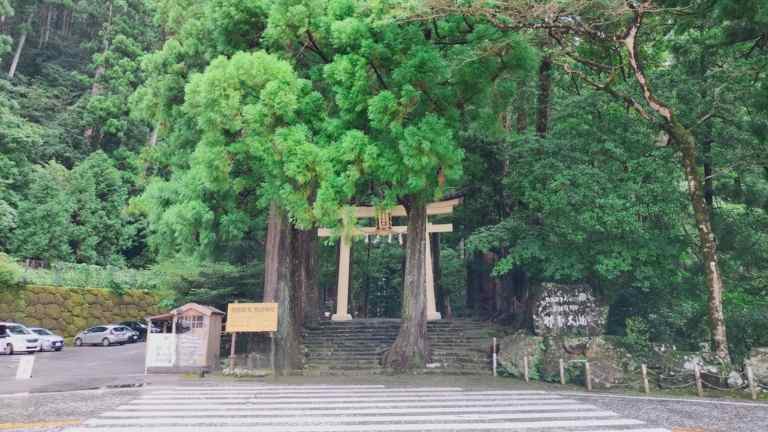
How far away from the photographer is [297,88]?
42.2 feet

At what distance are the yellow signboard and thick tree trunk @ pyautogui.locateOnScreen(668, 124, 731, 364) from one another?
1147cm

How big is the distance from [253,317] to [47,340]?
13460 mm

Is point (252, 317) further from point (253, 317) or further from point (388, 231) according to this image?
point (388, 231)

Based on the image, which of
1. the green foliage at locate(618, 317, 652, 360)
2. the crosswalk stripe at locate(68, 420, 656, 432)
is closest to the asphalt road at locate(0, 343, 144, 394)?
the crosswalk stripe at locate(68, 420, 656, 432)

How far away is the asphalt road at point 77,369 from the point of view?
12.2 metres

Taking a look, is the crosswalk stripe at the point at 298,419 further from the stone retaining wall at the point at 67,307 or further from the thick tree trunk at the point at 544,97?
the stone retaining wall at the point at 67,307

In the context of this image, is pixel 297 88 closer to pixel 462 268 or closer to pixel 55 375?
pixel 55 375

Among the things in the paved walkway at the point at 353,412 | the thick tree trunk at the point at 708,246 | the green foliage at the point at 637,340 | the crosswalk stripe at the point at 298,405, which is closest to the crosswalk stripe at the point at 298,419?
the paved walkway at the point at 353,412

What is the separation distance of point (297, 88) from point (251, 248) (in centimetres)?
1199

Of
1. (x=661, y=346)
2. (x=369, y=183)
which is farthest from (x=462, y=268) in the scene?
(x=661, y=346)

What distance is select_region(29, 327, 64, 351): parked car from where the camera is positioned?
21.5 meters

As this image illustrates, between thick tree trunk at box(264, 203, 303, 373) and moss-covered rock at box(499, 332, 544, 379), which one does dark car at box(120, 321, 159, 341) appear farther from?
moss-covered rock at box(499, 332, 544, 379)

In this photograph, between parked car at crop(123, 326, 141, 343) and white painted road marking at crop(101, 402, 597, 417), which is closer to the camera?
white painted road marking at crop(101, 402, 597, 417)

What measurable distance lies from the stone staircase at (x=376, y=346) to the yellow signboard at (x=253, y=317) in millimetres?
2087
